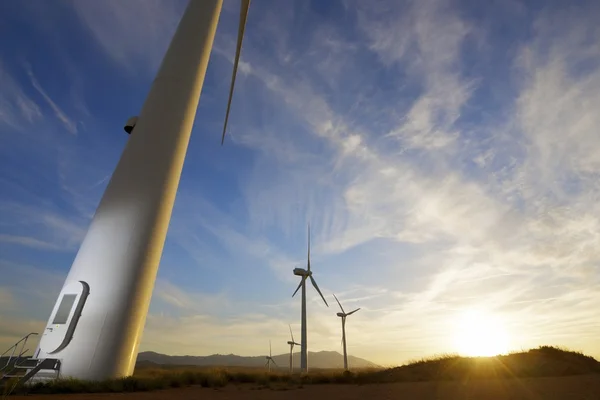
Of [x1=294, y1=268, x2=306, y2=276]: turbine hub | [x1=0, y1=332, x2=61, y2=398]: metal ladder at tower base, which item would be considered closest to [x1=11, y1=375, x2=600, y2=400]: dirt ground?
[x1=0, y1=332, x2=61, y2=398]: metal ladder at tower base

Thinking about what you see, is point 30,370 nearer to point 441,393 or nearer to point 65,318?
point 65,318

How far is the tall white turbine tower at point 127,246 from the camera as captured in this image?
1152 cm

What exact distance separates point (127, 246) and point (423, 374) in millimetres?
18914

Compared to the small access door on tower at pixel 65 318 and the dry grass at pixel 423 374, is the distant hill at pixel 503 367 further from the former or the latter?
the small access door on tower at pixel 65 318

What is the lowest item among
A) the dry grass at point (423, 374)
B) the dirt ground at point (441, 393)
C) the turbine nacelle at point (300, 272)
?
the dirt ground at point (441, 393)

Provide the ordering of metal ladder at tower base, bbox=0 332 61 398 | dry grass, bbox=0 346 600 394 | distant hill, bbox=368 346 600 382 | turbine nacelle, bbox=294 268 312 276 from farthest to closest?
turbine nacelle, bbox=294 268 312 276, distant hill, bbox=368 346 600 382, dry grass, bbox=0 346 600 394, metal ladder at tower base, bbox=0 332 61 398

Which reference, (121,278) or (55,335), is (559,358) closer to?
(121,278)

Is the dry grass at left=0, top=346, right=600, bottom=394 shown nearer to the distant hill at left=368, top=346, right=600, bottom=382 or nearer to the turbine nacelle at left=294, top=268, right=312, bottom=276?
the distant hill at left=368, top=346, right=600, bottom=382

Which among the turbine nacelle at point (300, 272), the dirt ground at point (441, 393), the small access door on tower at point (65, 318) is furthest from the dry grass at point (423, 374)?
the turbine nacelle at point (300, 272)

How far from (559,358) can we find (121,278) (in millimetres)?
28056

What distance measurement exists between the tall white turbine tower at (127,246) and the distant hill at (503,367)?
46.7ft

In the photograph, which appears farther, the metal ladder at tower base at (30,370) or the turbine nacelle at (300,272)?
the turbine nacelle at (300,272)

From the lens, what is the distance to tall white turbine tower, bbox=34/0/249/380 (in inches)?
454

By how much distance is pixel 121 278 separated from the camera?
1210cm
